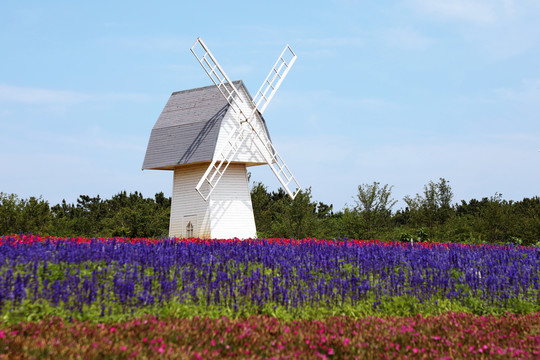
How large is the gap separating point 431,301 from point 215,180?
1335 cm

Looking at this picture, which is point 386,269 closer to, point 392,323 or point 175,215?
point 392,323

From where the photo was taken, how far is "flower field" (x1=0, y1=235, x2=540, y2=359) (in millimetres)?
6504

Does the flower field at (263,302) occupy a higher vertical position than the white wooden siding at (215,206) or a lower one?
lower

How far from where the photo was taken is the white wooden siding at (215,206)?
21886 mm

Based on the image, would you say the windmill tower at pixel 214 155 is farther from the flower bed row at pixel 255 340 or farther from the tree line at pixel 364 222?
the flower bed row at pixel 255 340

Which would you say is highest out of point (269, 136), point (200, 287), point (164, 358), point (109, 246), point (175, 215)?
point (269, 136)

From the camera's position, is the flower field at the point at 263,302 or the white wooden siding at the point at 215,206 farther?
the white wooden siding at the point at 215,206

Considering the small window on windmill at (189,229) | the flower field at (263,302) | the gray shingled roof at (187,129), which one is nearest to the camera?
the flower field at (263,302)

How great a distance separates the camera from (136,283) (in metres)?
8.89

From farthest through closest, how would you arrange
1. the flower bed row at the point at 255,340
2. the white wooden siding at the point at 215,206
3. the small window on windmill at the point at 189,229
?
the small window on windmill at the point at 189,229 → the white wooden siding at the point at 215,206 → the flower bed row at the point at 255,340

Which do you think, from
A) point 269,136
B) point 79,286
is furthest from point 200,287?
point 269,136

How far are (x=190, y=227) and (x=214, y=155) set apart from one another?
311 cm

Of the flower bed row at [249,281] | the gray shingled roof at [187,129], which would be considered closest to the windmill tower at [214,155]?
the gray shingled roof at [187,129]

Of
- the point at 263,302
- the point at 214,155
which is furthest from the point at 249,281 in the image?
the point at 214,155
